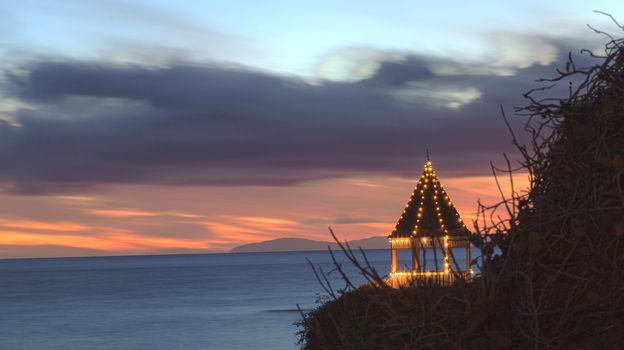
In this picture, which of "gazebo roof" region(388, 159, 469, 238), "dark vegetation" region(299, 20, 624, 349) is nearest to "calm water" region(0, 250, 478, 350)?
"gazebo roof" region(388, 159, 469, 238)

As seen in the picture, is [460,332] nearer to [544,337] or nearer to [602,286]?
[544,337]

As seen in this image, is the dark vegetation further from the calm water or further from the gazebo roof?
the calm water

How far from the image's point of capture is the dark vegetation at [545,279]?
3.54 m

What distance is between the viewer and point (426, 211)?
3431cm

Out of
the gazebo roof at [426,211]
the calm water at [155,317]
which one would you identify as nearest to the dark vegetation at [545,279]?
the gazebo roof at [426,211]

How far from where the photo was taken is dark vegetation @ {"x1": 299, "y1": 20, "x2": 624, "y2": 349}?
354cm

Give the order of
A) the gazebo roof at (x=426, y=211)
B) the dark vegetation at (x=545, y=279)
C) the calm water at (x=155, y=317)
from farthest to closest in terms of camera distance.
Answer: the calm water at (x=155, y=317), the gazebo roof at (x=426, y=211), the dark vegetation at (x=545, y=279)

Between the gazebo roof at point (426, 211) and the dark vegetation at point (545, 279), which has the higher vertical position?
the gazebo roof at point (426, 211)

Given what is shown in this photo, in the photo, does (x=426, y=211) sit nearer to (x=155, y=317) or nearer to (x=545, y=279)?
(x=545, y=279)

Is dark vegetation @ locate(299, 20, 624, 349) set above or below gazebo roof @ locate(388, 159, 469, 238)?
below

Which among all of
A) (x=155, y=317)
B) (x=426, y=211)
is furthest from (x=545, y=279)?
(x=155, y=317)

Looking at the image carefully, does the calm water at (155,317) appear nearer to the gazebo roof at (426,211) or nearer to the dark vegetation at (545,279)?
the gazebo roof at (426,211)

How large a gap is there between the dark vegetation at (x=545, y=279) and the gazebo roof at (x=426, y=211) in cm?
2963

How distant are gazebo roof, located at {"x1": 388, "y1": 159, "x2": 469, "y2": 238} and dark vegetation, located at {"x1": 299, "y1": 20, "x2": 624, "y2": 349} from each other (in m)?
29.6
